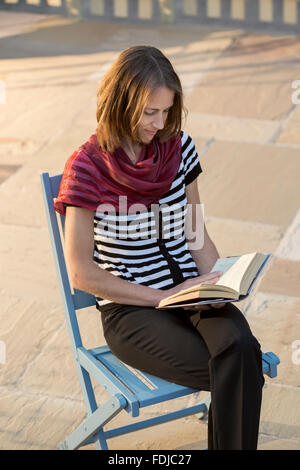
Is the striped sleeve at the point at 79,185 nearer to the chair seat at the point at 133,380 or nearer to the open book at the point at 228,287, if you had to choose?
the open book at the point at 228,287

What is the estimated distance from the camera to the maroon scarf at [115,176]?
3.09 m

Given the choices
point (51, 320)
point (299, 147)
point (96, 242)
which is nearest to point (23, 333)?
point (51, 320)

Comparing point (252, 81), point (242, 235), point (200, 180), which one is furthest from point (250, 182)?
point (252, 81)

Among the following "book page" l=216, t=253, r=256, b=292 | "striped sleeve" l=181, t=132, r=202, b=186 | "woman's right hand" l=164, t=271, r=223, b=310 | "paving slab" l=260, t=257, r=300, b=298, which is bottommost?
"paving slab" l=260, t=257, r=300, b=298

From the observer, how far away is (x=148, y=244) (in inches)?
127

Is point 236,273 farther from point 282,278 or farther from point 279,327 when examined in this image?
point 282,278

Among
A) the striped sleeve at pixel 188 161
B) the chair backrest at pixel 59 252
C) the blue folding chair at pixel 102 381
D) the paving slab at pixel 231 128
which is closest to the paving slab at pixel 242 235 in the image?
the paving slab at pixel 231 128

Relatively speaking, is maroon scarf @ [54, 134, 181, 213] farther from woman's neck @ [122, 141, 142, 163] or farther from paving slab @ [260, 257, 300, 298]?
paving slab @ [260, 257, 300, 298]

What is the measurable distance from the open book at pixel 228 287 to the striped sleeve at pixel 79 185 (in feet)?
1.41

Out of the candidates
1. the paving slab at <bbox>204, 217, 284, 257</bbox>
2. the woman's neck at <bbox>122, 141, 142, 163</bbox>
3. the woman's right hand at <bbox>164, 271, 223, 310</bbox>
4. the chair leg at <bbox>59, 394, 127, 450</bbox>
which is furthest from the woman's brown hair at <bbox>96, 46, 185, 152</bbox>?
the paving slab at <bbox>204, 217, 284, 257</bbox>

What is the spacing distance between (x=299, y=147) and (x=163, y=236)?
311cm

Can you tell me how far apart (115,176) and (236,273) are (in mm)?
551

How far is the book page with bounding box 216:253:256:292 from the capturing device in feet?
9.45

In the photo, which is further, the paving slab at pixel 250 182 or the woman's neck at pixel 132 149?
the paving slab at pixel 250 182
